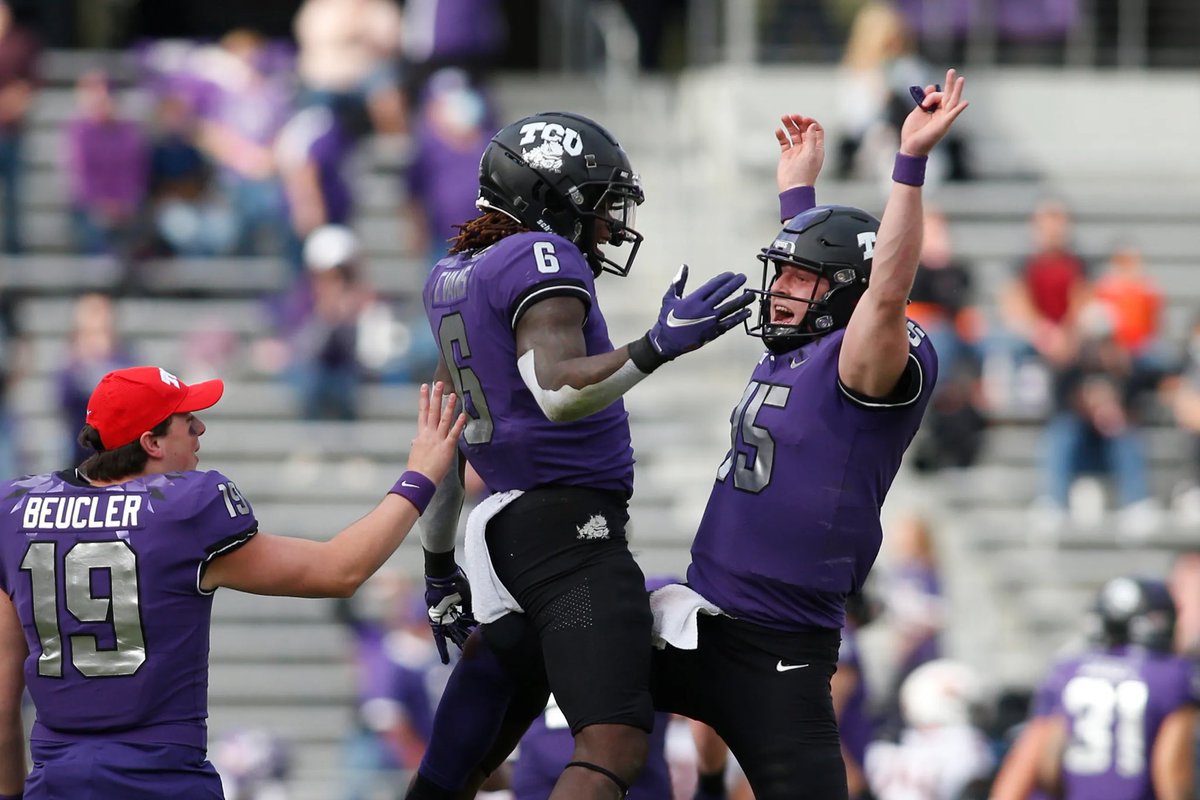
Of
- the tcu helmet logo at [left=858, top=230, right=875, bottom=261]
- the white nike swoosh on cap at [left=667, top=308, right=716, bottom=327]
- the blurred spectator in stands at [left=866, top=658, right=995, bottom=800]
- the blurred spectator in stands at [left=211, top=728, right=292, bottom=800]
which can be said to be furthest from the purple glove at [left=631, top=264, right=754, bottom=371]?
the blurred spectator in stands at [left=211, top=728, right=292, bottom=800]

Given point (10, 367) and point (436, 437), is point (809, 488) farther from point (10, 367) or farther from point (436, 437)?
point (10, 367)

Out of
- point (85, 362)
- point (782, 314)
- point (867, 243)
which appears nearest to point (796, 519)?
point (782, 314)

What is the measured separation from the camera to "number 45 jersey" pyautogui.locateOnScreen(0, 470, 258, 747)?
502cm

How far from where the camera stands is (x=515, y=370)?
5.34 m

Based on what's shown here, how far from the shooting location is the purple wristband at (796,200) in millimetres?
5961

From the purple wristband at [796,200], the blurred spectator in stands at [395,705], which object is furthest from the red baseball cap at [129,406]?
the blurred spectator in stands at [395,705]

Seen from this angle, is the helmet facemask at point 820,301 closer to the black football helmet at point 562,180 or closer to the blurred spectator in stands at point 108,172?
the black football helmet at point 562,180

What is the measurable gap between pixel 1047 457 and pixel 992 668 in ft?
4.30

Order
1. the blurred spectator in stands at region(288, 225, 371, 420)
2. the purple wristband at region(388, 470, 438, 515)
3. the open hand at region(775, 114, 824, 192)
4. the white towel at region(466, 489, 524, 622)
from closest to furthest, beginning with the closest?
the purple wristband at region(388, 470, 438, 515), the white towel at region(466, 489, 524, 622), the open hand at region(775, 114, 824, 192), the blurred spectator in stands at region(288, 225, 371, 420)

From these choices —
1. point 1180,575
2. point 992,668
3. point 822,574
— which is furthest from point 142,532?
point 992,668

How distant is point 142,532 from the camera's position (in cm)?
502

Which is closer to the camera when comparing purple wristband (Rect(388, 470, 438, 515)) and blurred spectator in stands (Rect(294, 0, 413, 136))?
purple wristband (Rect(388, 470, 438, 515))

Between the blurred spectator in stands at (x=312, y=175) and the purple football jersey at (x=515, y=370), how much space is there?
22.7ft

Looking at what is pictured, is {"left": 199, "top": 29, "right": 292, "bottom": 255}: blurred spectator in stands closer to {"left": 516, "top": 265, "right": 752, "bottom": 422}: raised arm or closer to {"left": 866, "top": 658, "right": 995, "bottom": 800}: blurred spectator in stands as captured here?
{"left": 866, "top": 658, "right": 995, "bottom": 800}: blurred spectator in stands
